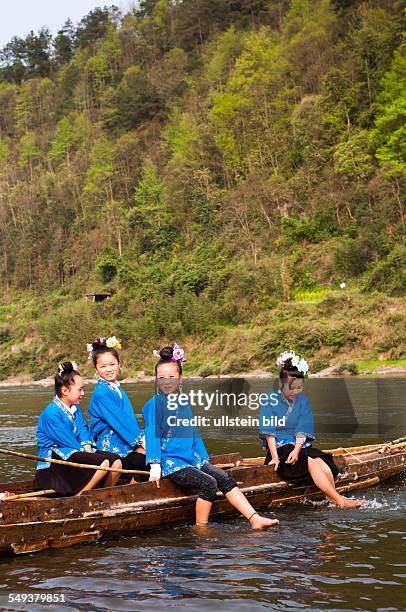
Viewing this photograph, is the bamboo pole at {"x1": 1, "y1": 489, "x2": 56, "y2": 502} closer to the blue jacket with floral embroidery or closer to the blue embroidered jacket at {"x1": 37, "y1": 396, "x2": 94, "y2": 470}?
the blue embroidered jacket at {"x1": 37, "y1": 396, "x2": 94, "y2": 470}

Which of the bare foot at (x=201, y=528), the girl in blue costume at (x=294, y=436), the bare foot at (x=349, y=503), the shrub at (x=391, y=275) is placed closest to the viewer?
the bare foot at (x=201, y=528)

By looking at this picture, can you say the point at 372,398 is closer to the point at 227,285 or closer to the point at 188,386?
the point at 188,386

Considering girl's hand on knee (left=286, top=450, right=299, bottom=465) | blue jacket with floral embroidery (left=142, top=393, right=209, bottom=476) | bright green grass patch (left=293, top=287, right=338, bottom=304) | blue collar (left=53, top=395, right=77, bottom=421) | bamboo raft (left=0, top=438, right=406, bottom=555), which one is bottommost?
bamboo raft (left=0, top=438, right=406, bottom=555)

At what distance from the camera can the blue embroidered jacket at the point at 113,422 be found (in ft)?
28.5

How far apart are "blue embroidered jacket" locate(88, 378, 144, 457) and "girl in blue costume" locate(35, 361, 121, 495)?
464mm

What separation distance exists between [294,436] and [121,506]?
2625 millimetres

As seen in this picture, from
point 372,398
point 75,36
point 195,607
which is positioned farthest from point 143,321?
point 75,36

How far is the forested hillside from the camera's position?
43.9 metres

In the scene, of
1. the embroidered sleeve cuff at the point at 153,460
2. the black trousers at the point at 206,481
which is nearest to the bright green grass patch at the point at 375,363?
the black trousers at the point at 206,481

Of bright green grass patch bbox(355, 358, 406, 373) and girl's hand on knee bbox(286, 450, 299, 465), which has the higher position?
bright green grass patch bbox(355, 358, 406, 373)

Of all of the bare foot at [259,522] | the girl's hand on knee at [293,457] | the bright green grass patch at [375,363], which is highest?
the bright green grass patch at [375,363]

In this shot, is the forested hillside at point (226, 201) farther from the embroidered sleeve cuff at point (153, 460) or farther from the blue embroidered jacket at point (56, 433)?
the blue embroidered jacket at point (56, 433)

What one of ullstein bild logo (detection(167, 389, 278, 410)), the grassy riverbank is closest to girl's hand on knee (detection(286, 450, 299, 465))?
ullstein bild logo (detection(167, 389, 278, 410))

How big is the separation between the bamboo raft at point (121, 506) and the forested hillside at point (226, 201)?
26876 mm
